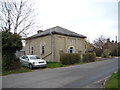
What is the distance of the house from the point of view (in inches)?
942

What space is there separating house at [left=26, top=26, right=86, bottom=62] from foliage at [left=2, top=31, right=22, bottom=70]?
925 centimetres

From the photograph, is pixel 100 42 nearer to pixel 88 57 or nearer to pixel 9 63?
pixel 88 57

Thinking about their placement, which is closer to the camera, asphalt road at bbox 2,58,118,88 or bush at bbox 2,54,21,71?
asphalt road at bbox 2,58,118,88

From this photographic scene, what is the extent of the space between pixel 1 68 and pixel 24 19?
1302cm

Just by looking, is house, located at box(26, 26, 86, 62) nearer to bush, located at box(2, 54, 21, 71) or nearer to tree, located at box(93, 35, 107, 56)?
bush, located at box(2, 54, 21, 71)

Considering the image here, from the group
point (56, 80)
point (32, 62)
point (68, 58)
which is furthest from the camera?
point (68, 58)

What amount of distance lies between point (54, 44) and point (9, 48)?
9.99 meters

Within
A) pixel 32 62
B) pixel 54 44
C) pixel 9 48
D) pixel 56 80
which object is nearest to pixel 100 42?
pixel 54 44

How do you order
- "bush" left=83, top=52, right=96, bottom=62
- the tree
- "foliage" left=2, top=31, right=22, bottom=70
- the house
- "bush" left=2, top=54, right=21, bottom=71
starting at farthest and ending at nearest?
the tree
"bush" left=83, top=52, right=96, bottom=62
the house
"bush" left=2, top=54, right=21, bottom=71
"foliage" left=2, top=31, right=22, bottom=70

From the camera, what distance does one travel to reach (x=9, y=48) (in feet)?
48.8

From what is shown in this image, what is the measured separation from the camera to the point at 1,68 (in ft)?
48.2

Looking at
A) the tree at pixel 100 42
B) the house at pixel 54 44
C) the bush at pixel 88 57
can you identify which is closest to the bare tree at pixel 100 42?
the tree at pixel 100 42

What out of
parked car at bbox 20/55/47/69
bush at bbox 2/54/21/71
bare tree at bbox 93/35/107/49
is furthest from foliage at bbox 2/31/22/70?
bare tree at bbox 93/35/107/49

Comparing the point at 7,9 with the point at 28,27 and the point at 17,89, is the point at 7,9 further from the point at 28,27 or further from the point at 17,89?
the point at 17,89
